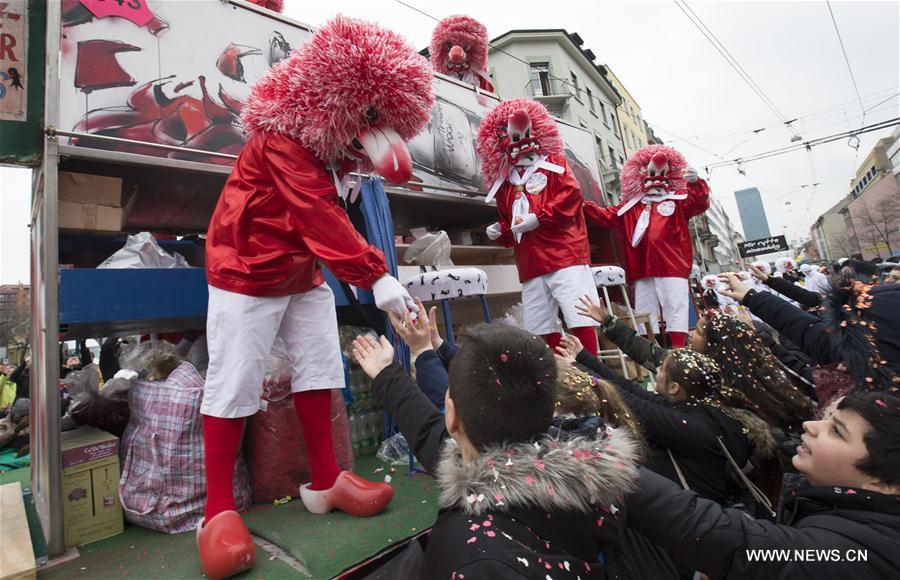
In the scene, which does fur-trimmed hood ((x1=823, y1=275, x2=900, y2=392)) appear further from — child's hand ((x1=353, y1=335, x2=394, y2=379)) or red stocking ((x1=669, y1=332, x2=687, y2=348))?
red stocking ((x1=669, y1=332, x2=687, y2=348))

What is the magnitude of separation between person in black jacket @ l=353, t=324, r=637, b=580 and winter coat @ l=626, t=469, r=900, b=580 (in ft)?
0.33

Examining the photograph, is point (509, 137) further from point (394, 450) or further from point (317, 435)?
point (317, 435)

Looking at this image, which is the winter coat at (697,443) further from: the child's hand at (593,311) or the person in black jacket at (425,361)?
the child's hand at (593,311)

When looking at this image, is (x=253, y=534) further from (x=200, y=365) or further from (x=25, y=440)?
(x=25, y=440)

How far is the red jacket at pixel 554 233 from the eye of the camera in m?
3.03

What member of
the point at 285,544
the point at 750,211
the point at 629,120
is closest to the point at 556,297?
the point at 285,544

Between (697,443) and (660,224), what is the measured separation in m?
2.67

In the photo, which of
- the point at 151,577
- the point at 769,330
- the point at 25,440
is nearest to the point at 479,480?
the point at 151,577

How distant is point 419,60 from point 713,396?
5.85ft

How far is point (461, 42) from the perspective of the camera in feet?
16.2

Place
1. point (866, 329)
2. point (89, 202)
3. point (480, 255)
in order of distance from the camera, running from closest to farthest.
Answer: point (866, 329)
point (89, 202)
point (480, 255)

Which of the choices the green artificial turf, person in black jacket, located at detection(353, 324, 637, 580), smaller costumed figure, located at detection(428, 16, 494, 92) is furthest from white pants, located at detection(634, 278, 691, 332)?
person in black jacket, located at detection(353, 324, 637, 580)

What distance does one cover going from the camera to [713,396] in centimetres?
177

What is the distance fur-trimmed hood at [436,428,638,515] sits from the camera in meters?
0.77
